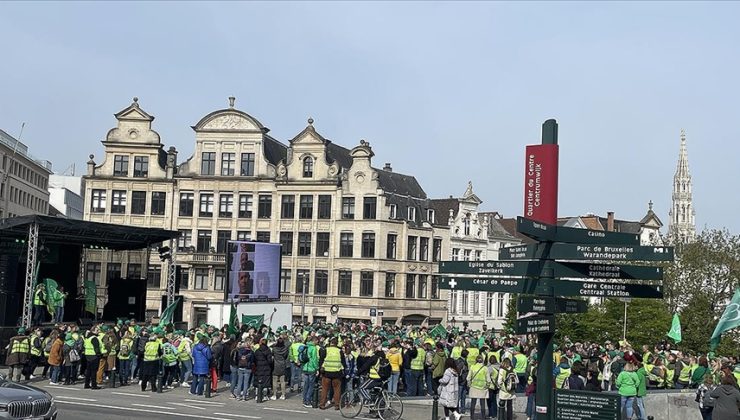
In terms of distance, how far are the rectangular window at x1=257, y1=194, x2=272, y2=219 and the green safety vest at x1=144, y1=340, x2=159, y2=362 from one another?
125 ft

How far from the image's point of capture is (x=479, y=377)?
21047mm

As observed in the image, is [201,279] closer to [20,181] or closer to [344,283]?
[344,283]

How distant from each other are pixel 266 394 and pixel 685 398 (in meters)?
11.0

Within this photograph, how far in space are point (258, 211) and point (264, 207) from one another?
1.62 ft

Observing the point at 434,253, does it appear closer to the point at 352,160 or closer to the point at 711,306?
the point at 352,160

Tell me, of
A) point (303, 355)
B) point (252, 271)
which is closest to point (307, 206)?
point (252, 271)

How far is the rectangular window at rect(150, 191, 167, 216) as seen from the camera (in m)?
63.0

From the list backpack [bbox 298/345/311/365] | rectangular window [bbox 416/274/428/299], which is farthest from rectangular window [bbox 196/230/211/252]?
backpack [bbox 298/345/311/365]

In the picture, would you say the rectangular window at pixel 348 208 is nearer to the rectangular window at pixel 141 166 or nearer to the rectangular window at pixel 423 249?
the rectangular window at pixel 423 249

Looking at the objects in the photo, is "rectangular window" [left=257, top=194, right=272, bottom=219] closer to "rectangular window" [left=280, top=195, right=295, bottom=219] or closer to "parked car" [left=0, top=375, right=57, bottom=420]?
"rectangular window" [left=280, top=195, right=295, bottom=219]

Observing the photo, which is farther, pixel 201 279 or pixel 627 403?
pixel 201 279

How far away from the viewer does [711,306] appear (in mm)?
54156

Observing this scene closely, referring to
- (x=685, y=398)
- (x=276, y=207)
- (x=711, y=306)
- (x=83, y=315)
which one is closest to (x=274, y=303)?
(x=83, y=315)

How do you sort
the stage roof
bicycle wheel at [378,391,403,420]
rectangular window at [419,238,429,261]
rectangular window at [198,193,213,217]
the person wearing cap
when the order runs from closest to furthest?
bicycle wheel at [378,391,403,420]
the person wearing cap
the stage roof
rectangular window at [198,193,213,217]
rectangular window at [419,238,429,261]
